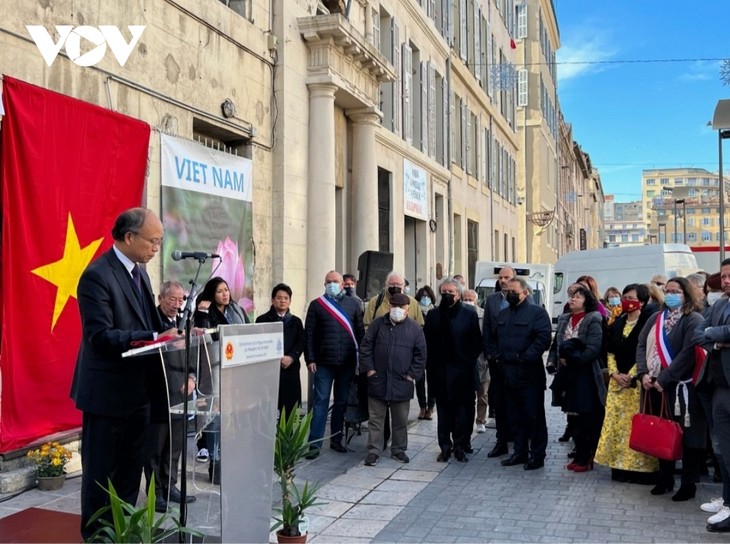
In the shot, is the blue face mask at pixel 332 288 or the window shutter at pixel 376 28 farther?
the window shutter at pixel 376 28

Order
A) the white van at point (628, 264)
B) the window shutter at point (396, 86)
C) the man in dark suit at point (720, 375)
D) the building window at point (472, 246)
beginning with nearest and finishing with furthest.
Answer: the man in dark suit at point (720, 375)
the window shutter at point (396, 86)
the white van at point (628, 264)
the building window at point (472, 246)

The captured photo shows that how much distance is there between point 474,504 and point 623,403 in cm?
189

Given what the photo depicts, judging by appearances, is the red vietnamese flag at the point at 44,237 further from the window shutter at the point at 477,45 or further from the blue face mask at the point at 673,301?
the window shutter at the point at 477,45

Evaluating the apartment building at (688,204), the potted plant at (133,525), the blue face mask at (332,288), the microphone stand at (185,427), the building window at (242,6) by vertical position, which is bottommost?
the potted plant at (133,525)

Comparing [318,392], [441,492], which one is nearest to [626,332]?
[441,492]

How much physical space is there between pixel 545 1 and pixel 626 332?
46.6 metres

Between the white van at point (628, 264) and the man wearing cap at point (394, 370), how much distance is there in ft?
43.5

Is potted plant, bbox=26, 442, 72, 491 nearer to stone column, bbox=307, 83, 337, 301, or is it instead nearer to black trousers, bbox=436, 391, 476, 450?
black trousers, bbox=436, 391, 476, 450

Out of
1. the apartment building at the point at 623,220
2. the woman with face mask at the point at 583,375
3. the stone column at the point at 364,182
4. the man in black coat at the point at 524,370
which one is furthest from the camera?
the apartment building at the point at 623,220

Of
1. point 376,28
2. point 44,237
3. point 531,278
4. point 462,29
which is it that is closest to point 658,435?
point 44,237

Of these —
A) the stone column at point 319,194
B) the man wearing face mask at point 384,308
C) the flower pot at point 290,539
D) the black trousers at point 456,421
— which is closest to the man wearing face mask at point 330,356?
the man wearing face mask at point 384,308

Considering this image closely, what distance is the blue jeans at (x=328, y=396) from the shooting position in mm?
8289

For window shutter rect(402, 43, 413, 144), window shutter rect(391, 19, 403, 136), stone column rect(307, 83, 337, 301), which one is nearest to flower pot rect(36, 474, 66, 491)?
stone column rect(307, 83, 337, 301)

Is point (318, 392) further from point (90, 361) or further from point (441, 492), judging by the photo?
point (90, 361)
